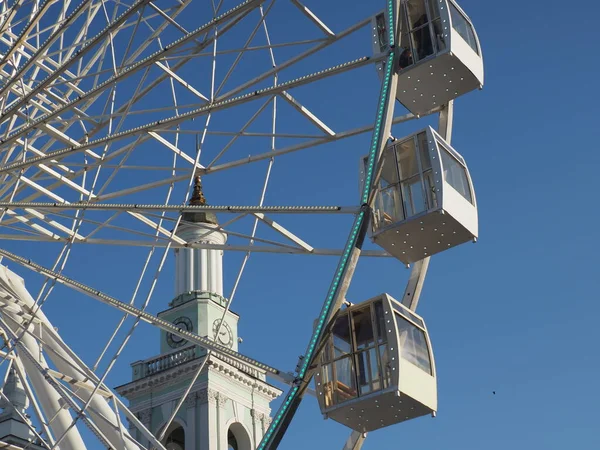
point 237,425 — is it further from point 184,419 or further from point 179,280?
point 179,280

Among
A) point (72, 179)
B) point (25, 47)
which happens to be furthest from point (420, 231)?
point (25, 47)

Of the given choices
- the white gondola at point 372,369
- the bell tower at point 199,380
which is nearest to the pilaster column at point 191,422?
the bell tower at point 199,380

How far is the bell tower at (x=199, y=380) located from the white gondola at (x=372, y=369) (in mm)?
23035

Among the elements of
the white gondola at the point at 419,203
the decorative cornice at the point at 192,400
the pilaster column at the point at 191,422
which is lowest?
the white gondola at the point at 419,203

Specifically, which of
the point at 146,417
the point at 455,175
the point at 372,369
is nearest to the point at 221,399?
the point at 146,417

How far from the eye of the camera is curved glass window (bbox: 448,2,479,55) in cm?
1939

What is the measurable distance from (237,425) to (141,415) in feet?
9.43

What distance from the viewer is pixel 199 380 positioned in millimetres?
41188

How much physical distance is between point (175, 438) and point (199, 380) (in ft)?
6.93

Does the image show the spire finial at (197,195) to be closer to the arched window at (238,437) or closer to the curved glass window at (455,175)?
the arched window at (238,437)

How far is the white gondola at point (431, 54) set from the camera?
746 inches

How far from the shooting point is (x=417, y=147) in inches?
711

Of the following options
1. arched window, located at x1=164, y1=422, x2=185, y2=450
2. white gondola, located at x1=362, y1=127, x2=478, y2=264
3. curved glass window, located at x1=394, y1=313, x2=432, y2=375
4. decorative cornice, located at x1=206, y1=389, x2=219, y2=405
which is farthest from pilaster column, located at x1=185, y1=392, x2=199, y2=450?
curved glass window, located at x1=394, y1=313, x2=432, y2=375

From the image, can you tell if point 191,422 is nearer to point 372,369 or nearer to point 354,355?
point 354,355
